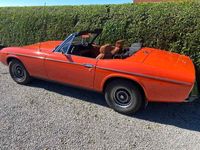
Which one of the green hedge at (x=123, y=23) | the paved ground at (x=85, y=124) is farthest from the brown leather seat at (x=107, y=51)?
the green hedge at (x=123, y=23)

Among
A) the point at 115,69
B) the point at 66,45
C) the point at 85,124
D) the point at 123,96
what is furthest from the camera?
the point at 66,45

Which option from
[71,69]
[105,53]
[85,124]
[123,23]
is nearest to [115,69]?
[105,53]

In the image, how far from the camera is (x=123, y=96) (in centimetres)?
455

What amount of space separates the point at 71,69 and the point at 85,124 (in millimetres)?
1120

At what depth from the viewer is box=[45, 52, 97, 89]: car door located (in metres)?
4.68

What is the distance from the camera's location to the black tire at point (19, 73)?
571 centimetres

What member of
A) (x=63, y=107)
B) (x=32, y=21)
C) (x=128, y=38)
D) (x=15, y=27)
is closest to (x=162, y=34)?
(x=128, y=38)

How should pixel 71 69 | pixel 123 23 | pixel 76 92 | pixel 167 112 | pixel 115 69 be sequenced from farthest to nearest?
pixel 123 23 → pixel 76 92 → pixel 71 69 → pixel 167 112 → pixel 115 69

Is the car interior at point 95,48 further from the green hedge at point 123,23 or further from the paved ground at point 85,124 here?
the paved ground at point 85,124

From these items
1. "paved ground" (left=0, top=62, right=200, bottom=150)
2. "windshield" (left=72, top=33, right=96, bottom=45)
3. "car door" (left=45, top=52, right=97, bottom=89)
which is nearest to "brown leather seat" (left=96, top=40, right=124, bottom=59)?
"car door" (left=45, top=52, right=97, bottom=89)

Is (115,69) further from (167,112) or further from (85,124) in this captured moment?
(167,112)

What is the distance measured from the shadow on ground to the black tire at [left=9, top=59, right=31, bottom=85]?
78cm

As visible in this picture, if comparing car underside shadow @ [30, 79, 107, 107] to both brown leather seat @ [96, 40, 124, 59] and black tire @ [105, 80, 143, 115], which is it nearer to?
black tire @ [105, 80, 143, 115]

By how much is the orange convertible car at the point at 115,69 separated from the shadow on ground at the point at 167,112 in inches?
15.4
